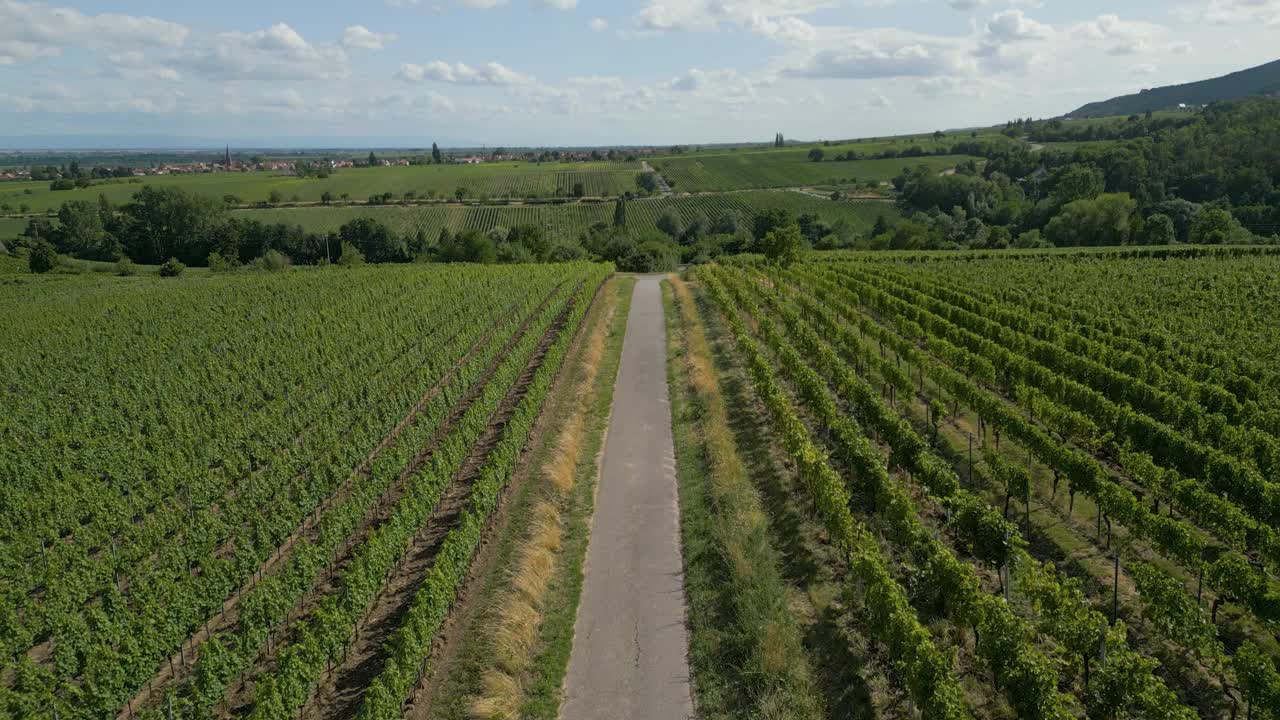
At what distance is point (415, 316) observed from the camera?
4441 cm

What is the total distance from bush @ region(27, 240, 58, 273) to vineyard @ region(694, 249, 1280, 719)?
277 ft

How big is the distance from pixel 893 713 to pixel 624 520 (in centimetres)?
882

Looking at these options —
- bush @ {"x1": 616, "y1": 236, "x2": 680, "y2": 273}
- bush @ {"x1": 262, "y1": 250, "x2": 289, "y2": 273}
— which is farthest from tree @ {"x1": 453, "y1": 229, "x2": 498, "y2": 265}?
bush @ {"x1": 262, "y1": 250, "x2": 289, "y2": 273}

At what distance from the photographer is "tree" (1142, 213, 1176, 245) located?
85.7 metres

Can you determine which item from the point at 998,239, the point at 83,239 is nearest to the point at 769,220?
the point at 998,239

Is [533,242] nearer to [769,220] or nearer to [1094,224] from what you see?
[769,220]

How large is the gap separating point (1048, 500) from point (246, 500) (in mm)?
22164

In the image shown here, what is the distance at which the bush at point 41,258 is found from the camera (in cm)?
8188

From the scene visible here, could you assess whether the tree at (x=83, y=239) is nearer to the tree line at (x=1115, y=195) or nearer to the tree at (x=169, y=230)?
the tree at (x=169, y=230)

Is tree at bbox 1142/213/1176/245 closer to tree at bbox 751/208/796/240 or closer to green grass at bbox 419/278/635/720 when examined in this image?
tree at bbox 751/208/796/240

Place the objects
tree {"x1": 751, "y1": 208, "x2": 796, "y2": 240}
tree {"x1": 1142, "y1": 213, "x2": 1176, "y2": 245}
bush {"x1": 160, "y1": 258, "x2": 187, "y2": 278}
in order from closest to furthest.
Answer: bush {"x1": 160, "y1": 258, "x2": 187, "y2": 278}
tree {"x1": 1142, "y1": 213, "x2": 1176, "y2": 245}
tree {"x1": 751, "y1": 208, "x2": 796, "y2": 240}

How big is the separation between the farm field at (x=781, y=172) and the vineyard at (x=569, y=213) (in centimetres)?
1979

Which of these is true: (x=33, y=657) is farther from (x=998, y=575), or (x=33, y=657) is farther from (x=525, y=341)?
(x=525, y=341)

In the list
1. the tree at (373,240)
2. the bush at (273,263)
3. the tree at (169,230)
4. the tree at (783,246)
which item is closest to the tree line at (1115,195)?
the tree at (783,246)
